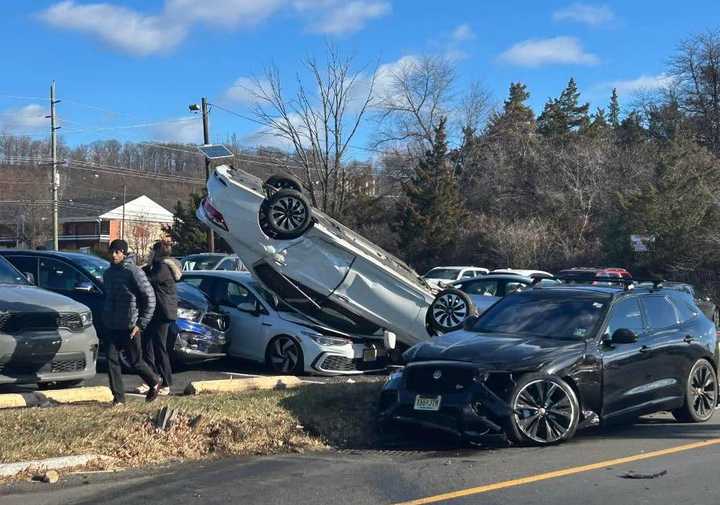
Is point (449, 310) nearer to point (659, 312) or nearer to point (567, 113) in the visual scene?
point (659, 312)

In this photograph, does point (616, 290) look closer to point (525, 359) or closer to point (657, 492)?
point (525, 359)

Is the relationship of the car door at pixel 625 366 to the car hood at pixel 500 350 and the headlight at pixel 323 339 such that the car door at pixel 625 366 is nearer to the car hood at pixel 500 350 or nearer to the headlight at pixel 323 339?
the car hood at pixel 500 350

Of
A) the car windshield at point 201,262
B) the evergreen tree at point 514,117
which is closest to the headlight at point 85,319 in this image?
the car windshield at point 201,262

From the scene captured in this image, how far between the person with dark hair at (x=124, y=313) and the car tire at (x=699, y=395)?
5.99 m

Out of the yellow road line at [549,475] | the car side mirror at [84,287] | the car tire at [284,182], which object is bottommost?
the yellow road line at [549,475]

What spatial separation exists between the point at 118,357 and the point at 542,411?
176 inches

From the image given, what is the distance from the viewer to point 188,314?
12.5 metres

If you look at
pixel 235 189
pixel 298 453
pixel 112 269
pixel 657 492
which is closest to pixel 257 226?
pixel 235 189

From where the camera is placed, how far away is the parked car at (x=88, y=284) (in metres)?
12.1

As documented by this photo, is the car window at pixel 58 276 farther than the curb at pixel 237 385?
Yes

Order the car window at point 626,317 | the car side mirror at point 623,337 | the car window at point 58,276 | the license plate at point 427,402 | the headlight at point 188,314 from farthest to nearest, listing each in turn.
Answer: the headlight at point 188,314
the car window at point 58,276
the car window at point 626,317
the car side mirror at point 623,337
the license plate at point 427,402

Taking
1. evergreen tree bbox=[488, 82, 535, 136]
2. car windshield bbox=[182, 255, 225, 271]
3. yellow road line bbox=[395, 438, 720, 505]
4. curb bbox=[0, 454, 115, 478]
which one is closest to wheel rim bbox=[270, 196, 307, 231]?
curb bbox=[0, 454, 115, 478]

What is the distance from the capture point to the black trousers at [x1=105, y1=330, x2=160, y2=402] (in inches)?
349

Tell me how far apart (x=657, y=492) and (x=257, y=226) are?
7.84m
